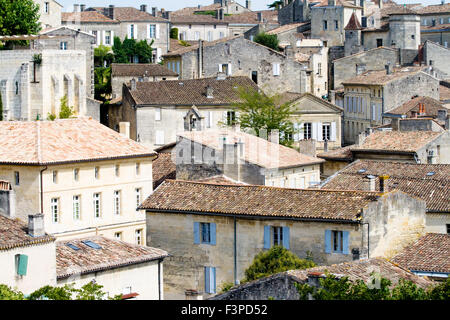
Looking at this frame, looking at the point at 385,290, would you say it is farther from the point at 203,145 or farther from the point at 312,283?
the point at 203,145

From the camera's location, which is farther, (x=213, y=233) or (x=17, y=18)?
(x=17, y=18)

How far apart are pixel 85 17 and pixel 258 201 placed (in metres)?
66.3

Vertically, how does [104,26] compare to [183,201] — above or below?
above

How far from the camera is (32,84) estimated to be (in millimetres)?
69125

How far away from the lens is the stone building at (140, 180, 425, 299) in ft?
115

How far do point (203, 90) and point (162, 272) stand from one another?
39379mm

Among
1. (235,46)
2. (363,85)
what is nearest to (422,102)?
(363,85)

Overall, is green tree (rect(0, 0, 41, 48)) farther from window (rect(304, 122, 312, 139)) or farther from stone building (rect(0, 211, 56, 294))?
stone building (rect(0, 211, 56, 294))

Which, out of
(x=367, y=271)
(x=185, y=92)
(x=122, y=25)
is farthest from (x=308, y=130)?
(x=367, y=271)

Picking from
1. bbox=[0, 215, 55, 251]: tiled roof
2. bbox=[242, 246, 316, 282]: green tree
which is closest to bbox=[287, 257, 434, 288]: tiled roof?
bbox=[242, 246, 316, 282]: green tree

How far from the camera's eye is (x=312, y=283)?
24781 millimetres

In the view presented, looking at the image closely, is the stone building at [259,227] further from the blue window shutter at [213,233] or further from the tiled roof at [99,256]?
the tiled roof at [99,256]

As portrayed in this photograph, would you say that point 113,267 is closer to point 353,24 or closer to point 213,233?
point 213,233

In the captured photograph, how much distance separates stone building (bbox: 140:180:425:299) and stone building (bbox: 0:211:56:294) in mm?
5849
